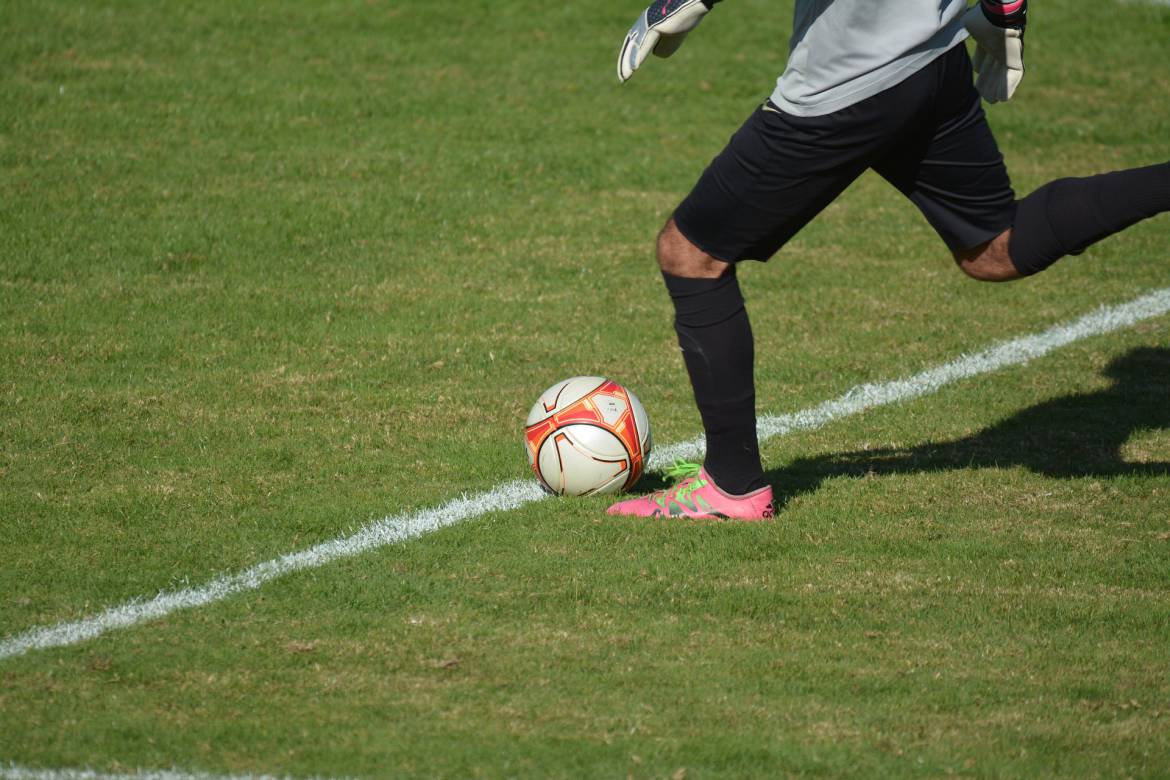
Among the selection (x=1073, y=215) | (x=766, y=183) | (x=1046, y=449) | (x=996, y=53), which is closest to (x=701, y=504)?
(x=766, y=183)

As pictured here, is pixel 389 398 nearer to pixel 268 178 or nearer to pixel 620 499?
pixel 620 499

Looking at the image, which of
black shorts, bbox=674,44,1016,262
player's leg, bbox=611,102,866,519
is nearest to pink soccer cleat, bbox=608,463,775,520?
player's leg, bbox=611,102,866,519

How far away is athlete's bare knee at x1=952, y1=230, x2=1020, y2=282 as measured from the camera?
5.17 meters

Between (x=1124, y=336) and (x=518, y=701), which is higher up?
(x=518, y=701)

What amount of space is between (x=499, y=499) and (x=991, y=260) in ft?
6.46

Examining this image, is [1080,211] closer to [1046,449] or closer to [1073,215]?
[1073,215]

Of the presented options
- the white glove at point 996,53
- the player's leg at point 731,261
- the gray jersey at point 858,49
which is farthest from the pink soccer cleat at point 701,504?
the white glove at point 996,53

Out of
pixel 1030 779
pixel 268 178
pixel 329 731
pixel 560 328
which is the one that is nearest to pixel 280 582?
pixel 329 731

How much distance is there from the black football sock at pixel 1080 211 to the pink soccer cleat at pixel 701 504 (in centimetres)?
124

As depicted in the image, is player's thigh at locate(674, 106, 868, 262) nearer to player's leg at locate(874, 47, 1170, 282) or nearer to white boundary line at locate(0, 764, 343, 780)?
player's leg at locate(874, 47, 1170, 282)

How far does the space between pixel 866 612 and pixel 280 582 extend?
71.5 inches

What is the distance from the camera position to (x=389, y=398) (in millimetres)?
6562

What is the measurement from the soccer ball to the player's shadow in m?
0.58

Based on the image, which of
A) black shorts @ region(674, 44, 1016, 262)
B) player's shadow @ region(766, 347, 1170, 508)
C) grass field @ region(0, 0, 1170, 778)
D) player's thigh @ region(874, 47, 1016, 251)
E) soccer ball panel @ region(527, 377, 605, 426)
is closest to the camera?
grass field @ region(0, 0, 1170, 778)
